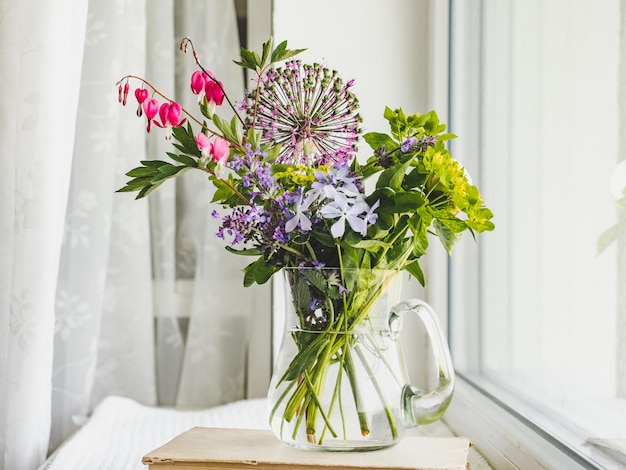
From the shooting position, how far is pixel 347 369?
67 centimetres

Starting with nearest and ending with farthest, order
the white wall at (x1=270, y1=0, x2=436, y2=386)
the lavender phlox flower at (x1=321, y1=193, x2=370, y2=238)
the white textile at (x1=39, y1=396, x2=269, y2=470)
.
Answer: the lavender phlox flower at (x1=321, y1=193, x2=370, y2=238)
the white textile at (x1=39, y1=396, x2=269, y2=470)
the white wall at (x1=270, y1=0, x2=436, y2=386)

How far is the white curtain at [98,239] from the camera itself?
1.09m

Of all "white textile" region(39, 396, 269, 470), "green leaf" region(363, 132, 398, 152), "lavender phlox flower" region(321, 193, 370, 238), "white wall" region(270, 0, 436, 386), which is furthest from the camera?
"white wall" region(270, 0, 436, 386)

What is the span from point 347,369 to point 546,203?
0.40 metres

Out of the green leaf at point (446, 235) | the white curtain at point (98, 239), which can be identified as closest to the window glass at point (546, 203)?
the green leaf at point (446, 235)

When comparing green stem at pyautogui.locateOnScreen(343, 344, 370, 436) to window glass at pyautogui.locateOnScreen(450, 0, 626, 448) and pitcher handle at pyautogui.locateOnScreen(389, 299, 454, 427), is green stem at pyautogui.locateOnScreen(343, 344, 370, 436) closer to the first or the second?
pitcher handle at pyautogui.locateOnScreen(389, 299, 454, 427)

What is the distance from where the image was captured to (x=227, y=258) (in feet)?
5.02

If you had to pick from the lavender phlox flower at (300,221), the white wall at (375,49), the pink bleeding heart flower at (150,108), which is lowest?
the lavender phlox flower at (300,221)

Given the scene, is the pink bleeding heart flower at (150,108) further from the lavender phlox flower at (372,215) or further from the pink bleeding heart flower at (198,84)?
the lavender phlox flower at (372,215)

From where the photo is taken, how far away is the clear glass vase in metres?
0.67

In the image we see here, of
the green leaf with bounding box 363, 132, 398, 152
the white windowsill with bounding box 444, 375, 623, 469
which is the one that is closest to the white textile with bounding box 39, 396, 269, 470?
the white windowsill with bounding box 444, 375, 623, 469

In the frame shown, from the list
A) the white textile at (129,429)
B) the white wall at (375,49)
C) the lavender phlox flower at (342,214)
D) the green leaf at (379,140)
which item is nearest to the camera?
the lavender phlox flower at (342,214)

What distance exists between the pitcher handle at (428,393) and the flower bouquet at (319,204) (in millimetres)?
20

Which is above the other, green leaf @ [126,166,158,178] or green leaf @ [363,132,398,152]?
green leaf @ [363,132,398,152]
